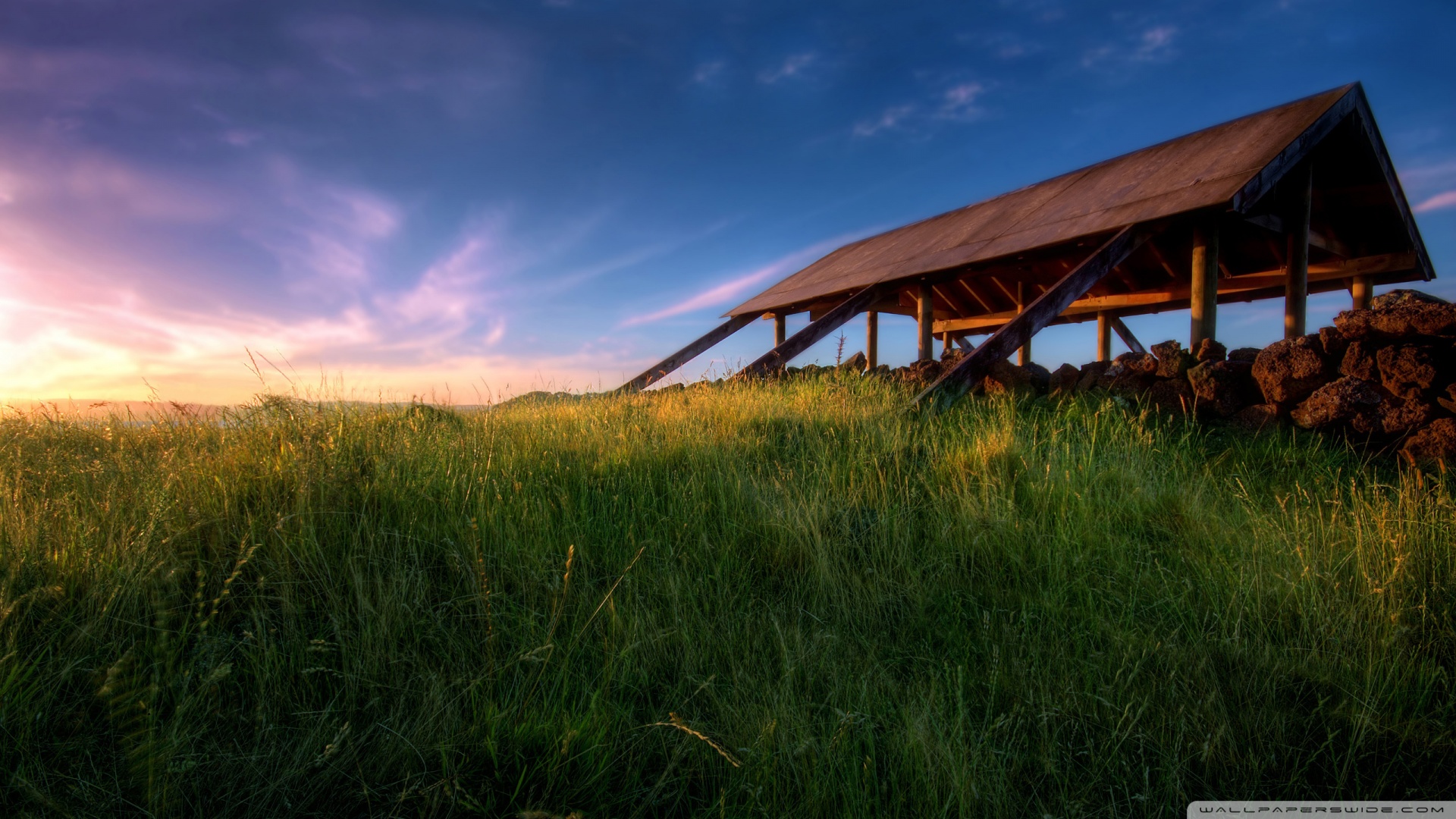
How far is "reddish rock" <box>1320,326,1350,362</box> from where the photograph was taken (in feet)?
16.5

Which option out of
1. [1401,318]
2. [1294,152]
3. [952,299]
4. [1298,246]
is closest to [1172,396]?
[1401,318]

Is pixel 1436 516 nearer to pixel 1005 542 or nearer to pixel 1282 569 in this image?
pixel 1282 569

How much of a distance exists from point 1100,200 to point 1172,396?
11.3ft

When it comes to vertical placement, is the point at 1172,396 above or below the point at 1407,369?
below

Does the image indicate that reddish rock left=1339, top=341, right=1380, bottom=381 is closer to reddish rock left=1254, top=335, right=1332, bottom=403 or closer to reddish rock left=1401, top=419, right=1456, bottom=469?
reddish rock left=1254, top=335, right=1332, bottom=403

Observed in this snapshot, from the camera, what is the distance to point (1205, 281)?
261 inches

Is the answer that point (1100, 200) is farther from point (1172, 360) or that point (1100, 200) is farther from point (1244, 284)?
point (1244, 284)

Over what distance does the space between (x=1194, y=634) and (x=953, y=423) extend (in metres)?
3.36

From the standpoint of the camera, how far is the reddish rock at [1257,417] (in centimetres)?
501

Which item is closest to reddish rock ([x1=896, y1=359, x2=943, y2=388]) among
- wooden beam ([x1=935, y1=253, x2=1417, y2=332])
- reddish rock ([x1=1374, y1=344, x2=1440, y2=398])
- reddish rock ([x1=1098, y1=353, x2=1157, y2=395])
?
reddish rock ([x1=1098, y1=353, x2=1157, y2=395])

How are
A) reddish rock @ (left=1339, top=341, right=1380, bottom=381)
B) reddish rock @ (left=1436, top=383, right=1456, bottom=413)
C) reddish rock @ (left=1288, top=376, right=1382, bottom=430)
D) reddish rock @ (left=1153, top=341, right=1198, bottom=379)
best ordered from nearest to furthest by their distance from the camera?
reddish rock @ (left=1436, top=383, right=1456, bottom=413) < reddish rock @ (left=1288, top=376, right=1382, bottom=430) < reddish rock @ (left=1339, top=341, right=1380, bottom=381) < reddish rock @ (left=1153, top=341, right=1198, bottom=379)

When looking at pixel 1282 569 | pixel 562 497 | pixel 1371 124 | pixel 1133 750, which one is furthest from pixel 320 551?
pixel 1371 124

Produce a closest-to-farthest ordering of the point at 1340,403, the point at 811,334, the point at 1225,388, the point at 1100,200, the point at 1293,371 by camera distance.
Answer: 1. the point at 1340,403
2. the point at 1293,371
3. the point at 1225,388
4. the point at 1100,200
5. the point at 811,334

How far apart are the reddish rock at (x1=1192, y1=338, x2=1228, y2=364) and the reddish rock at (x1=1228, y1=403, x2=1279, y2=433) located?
2.07ft
